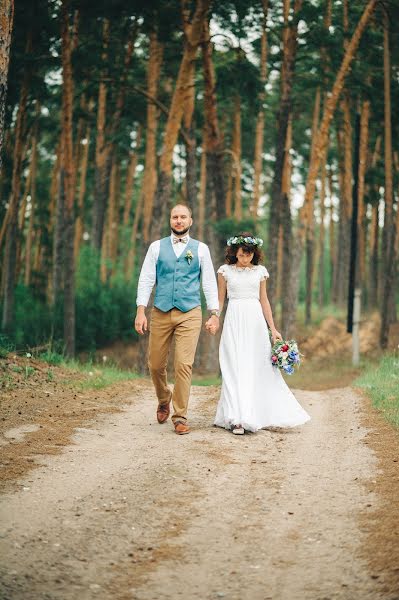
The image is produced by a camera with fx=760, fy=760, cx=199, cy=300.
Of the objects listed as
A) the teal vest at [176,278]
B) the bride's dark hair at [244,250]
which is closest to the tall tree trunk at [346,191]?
the bride's dark hair at [244,250]

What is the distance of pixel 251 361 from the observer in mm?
8945

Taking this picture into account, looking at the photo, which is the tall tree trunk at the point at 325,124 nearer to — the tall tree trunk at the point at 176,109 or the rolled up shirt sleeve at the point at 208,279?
the tall tree trunk at the point at 176,109

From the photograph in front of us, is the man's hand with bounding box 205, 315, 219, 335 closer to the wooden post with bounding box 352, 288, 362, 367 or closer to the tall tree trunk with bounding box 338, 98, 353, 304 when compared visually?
the wooden post with bounding box 352, 288, 362, 367

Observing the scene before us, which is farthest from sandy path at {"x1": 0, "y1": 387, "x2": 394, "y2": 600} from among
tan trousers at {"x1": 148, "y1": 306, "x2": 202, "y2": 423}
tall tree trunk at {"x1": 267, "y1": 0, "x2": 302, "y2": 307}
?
tall tree trunk at {"x1": 267, "y1": 0, "x2": 302, "y2": 307}

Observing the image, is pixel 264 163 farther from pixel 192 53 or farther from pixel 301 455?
pixel 301 455

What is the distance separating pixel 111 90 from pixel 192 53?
256 inches

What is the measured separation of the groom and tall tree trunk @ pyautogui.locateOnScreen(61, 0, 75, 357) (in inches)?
481

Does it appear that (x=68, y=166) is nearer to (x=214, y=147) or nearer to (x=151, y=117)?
(x=214, y=147)

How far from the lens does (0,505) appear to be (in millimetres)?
5430

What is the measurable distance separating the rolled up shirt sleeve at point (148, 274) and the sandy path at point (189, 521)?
4.95ft

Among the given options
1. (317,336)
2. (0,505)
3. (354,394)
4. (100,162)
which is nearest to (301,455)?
(0,505)

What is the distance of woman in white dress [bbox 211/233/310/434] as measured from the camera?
350 inches

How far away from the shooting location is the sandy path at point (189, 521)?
14.0 feet

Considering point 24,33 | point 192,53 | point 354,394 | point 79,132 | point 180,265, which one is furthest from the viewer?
point 79,132
